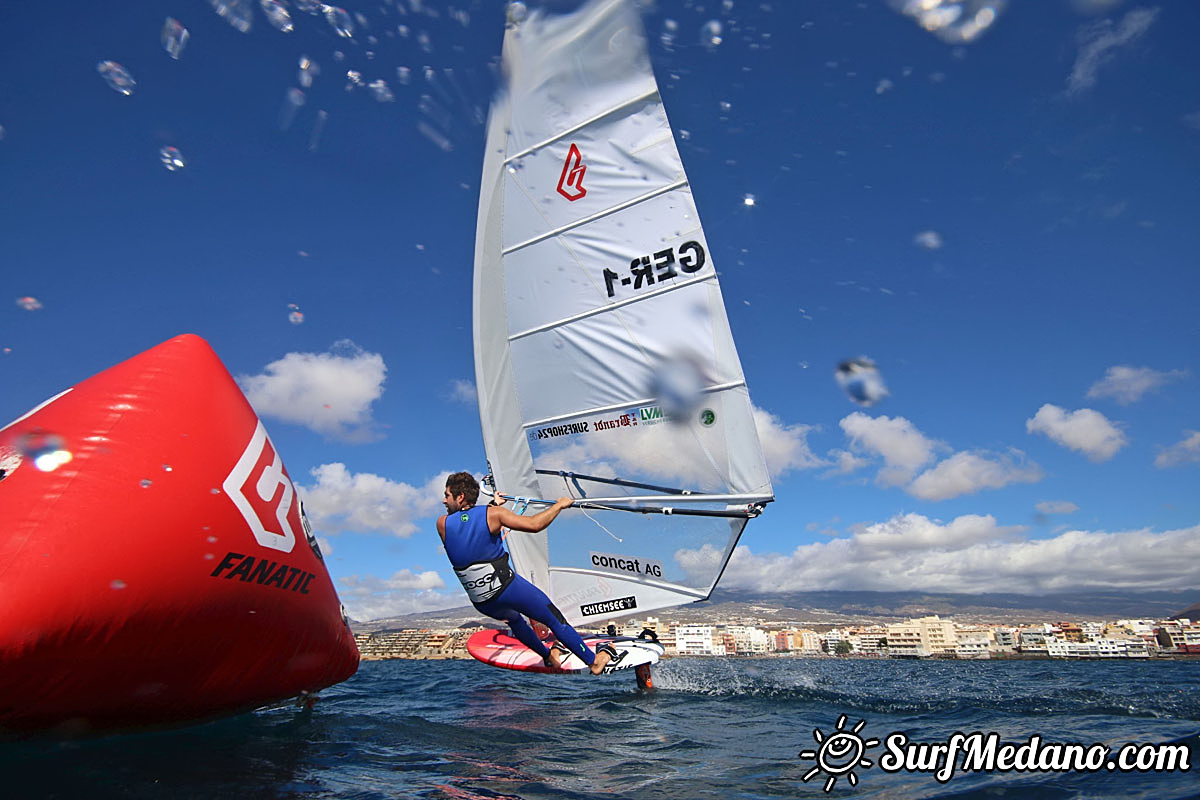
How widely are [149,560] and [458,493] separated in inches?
114

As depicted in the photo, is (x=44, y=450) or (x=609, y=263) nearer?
(x=44, y=450)

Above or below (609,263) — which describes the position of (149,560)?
below

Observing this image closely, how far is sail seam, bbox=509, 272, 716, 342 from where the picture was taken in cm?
826

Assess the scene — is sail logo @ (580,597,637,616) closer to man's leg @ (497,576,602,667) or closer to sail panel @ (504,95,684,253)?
man's leg @ (497,576,602,667)

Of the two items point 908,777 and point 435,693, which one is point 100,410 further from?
point 435,693

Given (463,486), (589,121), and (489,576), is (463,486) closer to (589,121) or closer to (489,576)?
(489,576)

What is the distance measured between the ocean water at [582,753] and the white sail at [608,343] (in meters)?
2.07

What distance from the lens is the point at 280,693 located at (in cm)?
463

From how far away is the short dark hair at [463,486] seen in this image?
616cm

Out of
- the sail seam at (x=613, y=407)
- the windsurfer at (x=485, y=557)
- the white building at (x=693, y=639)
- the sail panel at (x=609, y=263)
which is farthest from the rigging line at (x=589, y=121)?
the white building at (x=693, y=639)

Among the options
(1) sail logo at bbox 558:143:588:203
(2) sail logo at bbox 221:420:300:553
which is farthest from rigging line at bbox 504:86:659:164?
(2) sail logo at bbox 221:420:300:553

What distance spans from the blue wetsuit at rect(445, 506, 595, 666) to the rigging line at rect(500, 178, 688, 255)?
15.5ft

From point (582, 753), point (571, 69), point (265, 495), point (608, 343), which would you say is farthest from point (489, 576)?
point (571, 69)

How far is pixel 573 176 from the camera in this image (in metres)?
9.00
